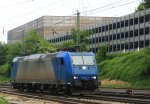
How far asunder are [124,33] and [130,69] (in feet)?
105

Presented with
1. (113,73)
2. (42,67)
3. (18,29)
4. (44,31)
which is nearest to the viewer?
(42,67)

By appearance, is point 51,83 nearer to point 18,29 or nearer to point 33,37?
point 33,37

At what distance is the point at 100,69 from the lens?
211ft

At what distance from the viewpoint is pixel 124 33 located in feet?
280

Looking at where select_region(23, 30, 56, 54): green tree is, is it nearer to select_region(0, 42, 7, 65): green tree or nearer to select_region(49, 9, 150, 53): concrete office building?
select_region(49, 9, 150, 53): concrete office building

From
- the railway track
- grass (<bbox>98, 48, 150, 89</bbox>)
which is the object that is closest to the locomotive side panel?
the railway track

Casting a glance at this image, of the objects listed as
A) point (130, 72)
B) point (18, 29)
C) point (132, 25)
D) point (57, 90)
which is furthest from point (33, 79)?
point (18, 29)

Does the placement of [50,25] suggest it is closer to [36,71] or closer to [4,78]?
[4,78]

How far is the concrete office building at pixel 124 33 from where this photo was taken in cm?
7838

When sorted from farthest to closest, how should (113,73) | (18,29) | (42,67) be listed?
(18,29), (113,73), (42,67)

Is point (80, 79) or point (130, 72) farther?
point (130, 72)

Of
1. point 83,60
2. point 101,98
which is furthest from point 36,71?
point 101,98

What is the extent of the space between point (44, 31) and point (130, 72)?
252 ft

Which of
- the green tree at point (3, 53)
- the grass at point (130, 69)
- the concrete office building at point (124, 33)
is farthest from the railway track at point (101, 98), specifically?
the green tree at point (3, 53)
